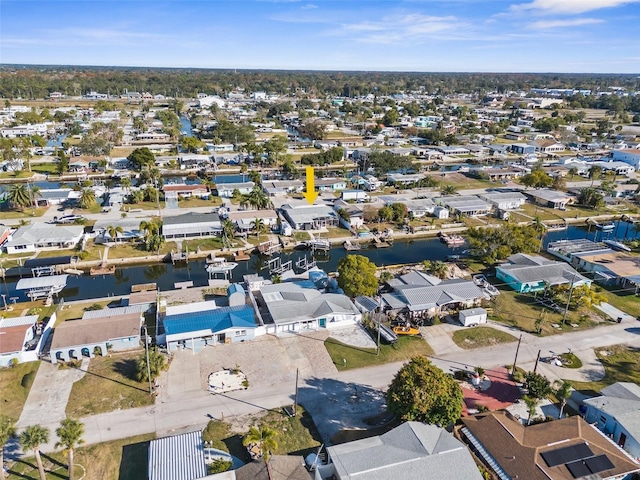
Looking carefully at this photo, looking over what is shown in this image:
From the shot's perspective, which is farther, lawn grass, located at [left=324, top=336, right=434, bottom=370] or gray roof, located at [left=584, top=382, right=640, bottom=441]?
lawn grass, located at [left=324, top=336, right=434, bottom=370]

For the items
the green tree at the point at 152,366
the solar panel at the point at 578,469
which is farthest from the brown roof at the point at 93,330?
the solar panel at the point at 578,469

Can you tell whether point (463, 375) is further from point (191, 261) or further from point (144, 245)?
point (144, 245)

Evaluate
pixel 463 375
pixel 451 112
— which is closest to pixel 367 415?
pixel 463 375

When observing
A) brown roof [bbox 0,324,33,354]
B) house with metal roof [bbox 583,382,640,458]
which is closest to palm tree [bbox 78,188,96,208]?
brown roof [bbox 0,324,33,354]

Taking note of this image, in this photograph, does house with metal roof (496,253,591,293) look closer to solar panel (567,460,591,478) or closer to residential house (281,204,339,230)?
solar panel (567,460,591,478)

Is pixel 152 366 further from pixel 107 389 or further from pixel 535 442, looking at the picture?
pixel 535 442
